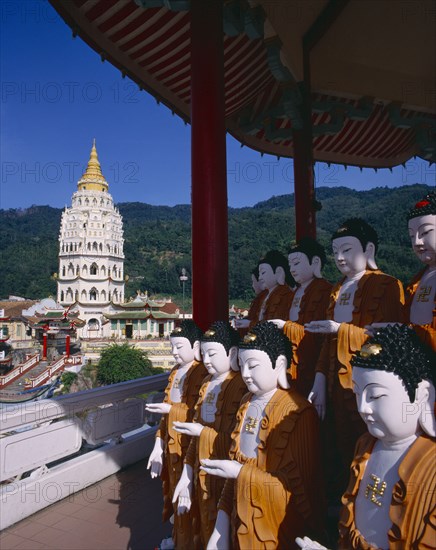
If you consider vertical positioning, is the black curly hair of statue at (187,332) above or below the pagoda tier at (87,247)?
below

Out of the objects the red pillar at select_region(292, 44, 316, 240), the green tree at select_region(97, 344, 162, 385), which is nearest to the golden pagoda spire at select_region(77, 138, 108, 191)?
the green tree at select_region(97, 344, 162, 385)

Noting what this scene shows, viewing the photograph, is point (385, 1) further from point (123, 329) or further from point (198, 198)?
point (123, 329)

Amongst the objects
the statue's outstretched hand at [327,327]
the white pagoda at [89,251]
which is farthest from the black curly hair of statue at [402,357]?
the white pagoda at [89,251]

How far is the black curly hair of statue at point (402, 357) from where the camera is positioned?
5.89ft

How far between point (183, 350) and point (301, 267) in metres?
1.22

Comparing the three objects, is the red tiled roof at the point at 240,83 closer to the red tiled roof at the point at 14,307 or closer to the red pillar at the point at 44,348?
the red pillar at the point at 44,348

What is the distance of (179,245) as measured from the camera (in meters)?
98.6

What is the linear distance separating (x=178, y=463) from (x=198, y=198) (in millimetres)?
2846

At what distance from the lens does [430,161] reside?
11.9m

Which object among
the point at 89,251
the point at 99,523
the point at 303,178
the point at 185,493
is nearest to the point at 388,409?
the point at 185,493

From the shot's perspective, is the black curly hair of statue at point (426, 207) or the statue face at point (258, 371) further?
the statue face at point (258, 371)

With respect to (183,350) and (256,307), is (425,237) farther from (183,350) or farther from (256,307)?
(256,307)

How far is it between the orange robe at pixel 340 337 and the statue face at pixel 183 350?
46.8 inches

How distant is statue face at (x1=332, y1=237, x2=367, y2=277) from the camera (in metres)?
2.95
